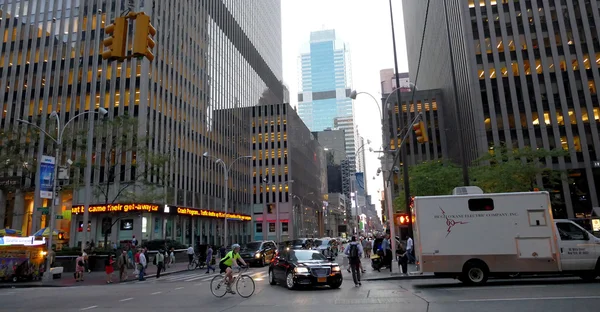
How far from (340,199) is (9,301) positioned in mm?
169878

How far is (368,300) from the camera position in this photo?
11930 millimetres

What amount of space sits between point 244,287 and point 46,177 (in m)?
16.7

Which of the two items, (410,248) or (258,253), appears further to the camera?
(258,253)

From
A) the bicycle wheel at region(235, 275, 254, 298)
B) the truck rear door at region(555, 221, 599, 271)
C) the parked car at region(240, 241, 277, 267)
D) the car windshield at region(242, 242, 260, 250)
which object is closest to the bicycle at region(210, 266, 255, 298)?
the bicycle wheel at region(235, 275, 254, 298)

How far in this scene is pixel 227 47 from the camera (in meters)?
82.6

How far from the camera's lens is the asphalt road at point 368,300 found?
1007 centimetres

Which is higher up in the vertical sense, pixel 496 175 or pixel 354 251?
pixel 496 175

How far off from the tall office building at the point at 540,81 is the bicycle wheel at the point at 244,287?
5111 cm

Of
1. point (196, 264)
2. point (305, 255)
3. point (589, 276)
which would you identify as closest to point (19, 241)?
point (196, 264)

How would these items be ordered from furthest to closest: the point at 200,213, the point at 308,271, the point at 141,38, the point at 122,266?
the point at 200,213, the point at 122,266, the point at 308,271, the point at 141,38

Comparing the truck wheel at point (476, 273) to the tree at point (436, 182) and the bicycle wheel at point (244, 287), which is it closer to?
the bicycle wheel at point (244, 287)

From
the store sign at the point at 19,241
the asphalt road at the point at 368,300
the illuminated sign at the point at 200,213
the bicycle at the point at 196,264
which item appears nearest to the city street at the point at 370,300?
the asphalt road at the point at 368,300

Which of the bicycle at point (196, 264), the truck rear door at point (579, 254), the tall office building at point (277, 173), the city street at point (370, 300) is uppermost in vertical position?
the tall office building at point (277, 173)

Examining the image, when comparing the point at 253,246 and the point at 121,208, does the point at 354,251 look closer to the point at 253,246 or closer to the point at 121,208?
the point at 253,246
